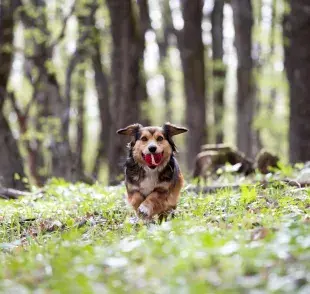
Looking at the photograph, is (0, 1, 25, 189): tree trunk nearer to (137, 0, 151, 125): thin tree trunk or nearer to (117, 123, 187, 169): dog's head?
(137, 0, 151, 125): thin tree trunk

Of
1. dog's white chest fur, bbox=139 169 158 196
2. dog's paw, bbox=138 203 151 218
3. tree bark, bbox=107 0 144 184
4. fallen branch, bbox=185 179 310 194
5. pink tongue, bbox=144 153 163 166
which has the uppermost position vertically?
tree bark, bbox=107 0 144 184

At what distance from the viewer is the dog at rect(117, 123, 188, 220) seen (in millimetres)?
7789

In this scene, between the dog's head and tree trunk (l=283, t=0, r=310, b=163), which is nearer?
the dog's head

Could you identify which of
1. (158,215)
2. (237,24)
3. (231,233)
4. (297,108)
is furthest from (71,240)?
(237,24)

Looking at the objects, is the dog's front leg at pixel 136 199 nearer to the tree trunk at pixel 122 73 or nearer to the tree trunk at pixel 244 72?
the tree trunk at pixel 122 73

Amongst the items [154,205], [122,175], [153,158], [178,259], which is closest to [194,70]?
[122,175]

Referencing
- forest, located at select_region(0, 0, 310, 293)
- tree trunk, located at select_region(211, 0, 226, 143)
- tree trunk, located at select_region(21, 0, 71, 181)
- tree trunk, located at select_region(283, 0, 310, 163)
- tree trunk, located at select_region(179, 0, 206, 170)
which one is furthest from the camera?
tree trunk, located at select_region(211, 0, 226, 143)

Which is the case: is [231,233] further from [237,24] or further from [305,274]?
[237,24]

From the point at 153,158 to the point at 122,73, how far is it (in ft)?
27.1

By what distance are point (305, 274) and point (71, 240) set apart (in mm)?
2363

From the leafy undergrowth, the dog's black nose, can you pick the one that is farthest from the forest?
the dog's black nose

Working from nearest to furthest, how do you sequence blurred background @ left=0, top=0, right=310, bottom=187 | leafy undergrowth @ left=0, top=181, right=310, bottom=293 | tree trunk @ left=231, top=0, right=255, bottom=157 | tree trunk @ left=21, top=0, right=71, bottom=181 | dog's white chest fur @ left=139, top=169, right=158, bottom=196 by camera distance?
leafy undergrowth @ left=0, top=181, right=310, bottom=293 < dog's white chest fur @ left=139, top=169, right=158, bottom=196 < blurred background @ left=0, top=0, right=310, bottom=187 < tree trunk @ left=21, top=0, right=71, bottom=181 < tree trunk @ left=231, top=0, right=255, bottom=157

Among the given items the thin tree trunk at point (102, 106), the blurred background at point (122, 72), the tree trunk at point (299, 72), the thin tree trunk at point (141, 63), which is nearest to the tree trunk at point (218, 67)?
the blurred background at point (122, 72)

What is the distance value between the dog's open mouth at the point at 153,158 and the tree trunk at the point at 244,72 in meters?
14.3
